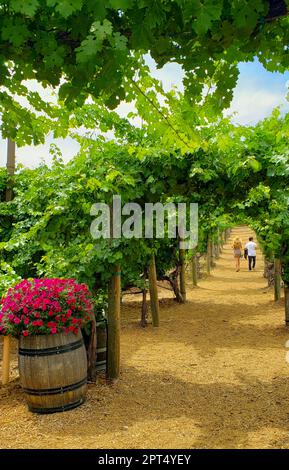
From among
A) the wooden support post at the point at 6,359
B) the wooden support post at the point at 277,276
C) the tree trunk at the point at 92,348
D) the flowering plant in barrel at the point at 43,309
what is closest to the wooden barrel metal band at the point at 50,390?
the flowering plant in barrel at the point at 43,309

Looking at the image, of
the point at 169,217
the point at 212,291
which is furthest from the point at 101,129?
the point at 212,291

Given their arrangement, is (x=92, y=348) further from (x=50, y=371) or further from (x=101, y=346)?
(x=50, y=371)

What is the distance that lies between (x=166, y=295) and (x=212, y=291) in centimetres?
211

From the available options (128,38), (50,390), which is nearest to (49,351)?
(50,390)

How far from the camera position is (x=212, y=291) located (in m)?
15.4

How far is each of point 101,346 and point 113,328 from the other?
468 millimetres

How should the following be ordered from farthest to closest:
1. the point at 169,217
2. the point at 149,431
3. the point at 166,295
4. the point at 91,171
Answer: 1. the point at 166,295
2. the point at 169,217
3. the point at 91,171
4. the point at 149,431

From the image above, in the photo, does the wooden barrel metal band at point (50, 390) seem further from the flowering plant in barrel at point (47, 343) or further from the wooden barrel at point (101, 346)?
the wooden barrel at point (101, 346)

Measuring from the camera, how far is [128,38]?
2143 mm

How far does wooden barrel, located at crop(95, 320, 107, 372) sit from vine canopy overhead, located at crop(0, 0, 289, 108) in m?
4.11

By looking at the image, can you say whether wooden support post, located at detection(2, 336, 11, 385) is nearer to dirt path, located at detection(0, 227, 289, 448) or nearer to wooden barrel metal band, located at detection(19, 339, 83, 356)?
dirt path, located at detection(0, 227, 289, 448)

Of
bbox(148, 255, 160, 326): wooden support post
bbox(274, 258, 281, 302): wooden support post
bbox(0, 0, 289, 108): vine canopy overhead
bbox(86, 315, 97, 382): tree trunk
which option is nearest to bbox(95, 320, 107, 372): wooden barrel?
bbox(86, 315, 97, 382): tree trunk
